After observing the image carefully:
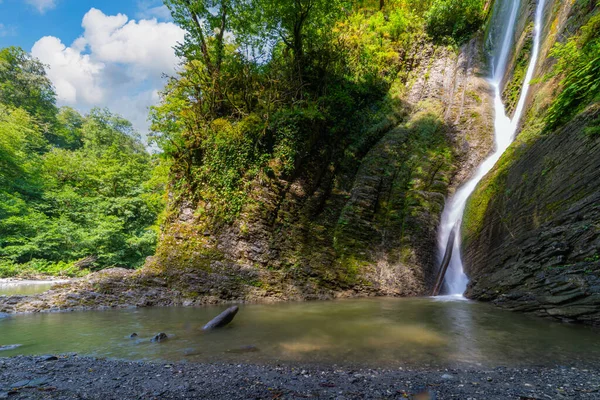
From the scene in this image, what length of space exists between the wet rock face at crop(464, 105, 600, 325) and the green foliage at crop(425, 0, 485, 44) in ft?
44.3

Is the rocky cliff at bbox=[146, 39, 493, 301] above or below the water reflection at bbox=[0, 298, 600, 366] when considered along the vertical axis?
above

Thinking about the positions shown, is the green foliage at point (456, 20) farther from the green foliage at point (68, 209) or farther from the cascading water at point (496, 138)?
the green foliage at point (68, 209)

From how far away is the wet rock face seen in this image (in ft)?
18.1

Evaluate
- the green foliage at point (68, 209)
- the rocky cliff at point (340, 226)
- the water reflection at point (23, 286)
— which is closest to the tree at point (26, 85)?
the green foliage at point (68, 209)

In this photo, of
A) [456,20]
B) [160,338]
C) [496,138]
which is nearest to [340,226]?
[160,338]

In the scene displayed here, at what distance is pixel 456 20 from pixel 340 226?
17.3 meters

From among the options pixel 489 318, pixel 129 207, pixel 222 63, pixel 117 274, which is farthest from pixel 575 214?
pixel 129 207

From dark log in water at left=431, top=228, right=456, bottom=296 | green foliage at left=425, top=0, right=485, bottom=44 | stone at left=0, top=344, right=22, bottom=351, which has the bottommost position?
stone at left=0, top=344, right=22, bottom=351

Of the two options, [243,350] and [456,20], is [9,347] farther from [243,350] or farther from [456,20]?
[456,20]

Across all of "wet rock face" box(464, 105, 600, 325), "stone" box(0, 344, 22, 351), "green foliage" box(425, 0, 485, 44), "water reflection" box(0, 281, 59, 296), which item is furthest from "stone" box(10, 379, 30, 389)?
"green foliage" box(425, 0, 485, 44)

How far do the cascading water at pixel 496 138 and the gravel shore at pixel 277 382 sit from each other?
6.59 m

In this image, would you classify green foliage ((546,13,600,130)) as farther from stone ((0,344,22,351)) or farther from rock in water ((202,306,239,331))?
stone ((0,344,22,351))

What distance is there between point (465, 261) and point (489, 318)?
11.7 feet

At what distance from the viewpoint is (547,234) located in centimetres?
651
